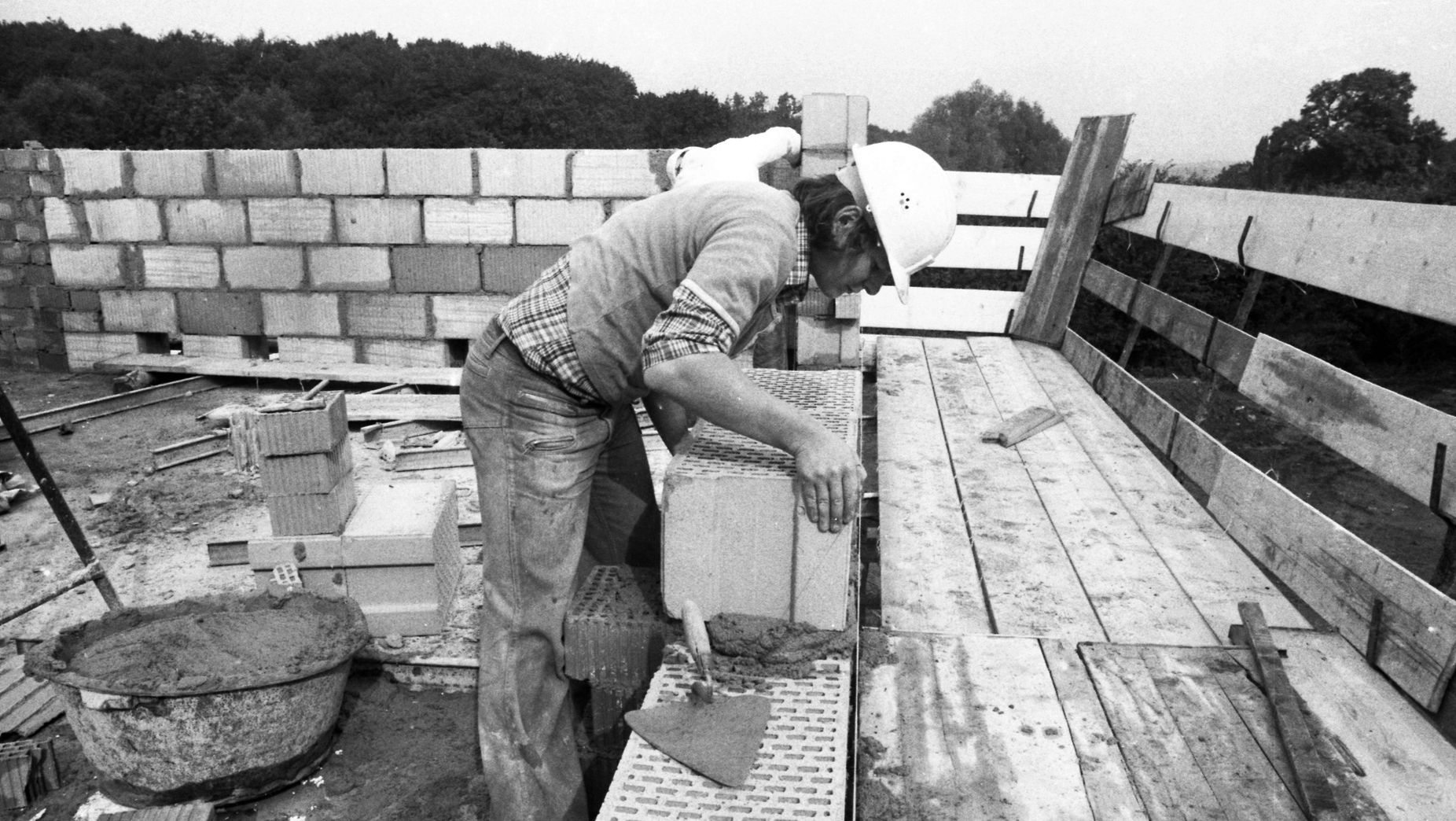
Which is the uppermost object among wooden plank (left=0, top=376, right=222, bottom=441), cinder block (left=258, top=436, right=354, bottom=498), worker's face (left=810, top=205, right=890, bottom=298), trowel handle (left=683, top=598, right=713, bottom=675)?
worker's face (left=810, top=205, right=890, bottom=298)

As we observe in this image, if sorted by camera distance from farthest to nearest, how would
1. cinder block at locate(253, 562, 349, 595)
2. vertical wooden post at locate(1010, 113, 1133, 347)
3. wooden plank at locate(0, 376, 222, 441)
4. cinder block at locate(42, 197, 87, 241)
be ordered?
cinder block at locate(42, 197, 87, 241)
wooden plank at locate(0, 376, 222, 441)
vertical wooden post at locate(1010, 113, 1133, 347)
cinder block at locate(253, 562, 349, 595)

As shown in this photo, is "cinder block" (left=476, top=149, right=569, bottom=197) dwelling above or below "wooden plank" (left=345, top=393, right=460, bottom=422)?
above

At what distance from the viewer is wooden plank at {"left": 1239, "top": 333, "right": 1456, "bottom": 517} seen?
213 cm

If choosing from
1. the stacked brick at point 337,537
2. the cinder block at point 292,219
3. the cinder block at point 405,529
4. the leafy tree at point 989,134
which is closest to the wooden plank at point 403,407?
the cinder block at point 292,219

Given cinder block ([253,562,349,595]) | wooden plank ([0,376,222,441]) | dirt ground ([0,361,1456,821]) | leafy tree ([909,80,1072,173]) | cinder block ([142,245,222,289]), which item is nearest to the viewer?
dirt ground ([0,361,1456,821])

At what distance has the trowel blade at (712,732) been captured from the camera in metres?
1.49

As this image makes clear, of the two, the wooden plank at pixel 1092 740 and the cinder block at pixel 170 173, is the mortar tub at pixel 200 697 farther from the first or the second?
the cinder block at pixel 170 173

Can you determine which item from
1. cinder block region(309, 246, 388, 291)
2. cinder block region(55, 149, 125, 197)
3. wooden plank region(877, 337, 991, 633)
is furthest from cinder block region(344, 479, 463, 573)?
cinder block region(55, 149, 125, 197)

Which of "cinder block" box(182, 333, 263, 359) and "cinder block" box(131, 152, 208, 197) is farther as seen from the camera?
"cinder block" box(182, 333, 263, 359)

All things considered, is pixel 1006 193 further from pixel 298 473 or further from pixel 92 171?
pixel 92 171

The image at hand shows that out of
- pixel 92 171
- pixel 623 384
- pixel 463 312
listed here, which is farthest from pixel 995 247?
pixel 92 171

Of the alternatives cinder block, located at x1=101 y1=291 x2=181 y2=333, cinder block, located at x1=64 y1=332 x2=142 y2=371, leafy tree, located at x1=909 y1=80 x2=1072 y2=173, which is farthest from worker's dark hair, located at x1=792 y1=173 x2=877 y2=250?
leafy tree, located at x1=909 y1=80 x2=1072 y2=173

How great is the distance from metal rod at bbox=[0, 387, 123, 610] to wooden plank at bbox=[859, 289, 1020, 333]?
450 centimetres

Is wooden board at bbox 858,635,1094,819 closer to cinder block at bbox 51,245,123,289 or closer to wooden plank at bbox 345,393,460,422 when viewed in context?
wooden plank at bbox 345,393,460,422
